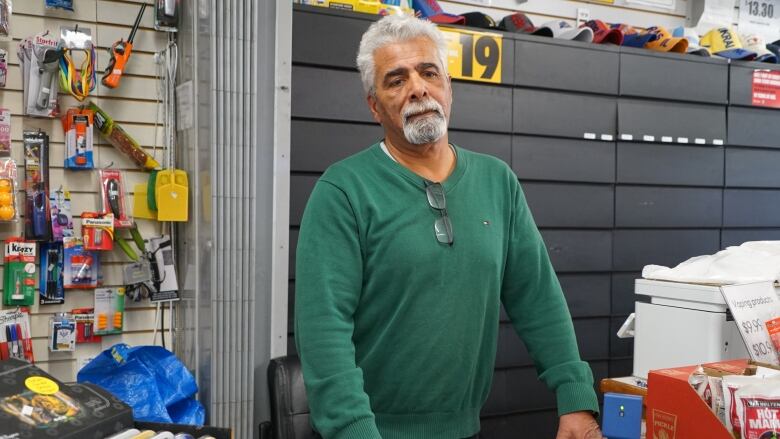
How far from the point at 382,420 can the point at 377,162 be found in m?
0.53

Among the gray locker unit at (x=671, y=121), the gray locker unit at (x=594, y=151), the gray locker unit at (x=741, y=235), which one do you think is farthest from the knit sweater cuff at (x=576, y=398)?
the gray locker unit at (x=741, y=235)

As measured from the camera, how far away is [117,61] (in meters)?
2.65

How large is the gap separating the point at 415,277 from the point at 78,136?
186 cm

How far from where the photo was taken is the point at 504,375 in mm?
3166

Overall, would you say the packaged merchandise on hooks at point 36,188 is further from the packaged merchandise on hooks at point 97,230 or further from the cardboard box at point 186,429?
the cardboard box at point 186,429

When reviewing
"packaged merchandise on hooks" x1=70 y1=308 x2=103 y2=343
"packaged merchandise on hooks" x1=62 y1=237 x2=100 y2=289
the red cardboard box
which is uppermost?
"packaged merchandise on hooks" x1=62 y1=237 x2=100 y2=289

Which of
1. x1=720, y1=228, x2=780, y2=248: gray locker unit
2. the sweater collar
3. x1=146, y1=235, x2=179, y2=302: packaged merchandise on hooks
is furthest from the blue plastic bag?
x1=720, y1=228, x2=780, y2=248: gray locker unit

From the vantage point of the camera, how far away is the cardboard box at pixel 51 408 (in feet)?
3.09

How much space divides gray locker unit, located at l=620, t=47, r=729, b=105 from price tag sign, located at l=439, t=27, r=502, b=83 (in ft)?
2.39

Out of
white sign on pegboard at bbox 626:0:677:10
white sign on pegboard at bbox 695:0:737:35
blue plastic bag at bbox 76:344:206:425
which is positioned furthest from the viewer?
white sign on pegboard at bbox 695:0:737:35

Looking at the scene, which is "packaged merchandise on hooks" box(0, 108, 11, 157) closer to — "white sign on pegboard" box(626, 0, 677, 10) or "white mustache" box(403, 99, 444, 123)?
"white mustache" box(403, 99, 444, 123)

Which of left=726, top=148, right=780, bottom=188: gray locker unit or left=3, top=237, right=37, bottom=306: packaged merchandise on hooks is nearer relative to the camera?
left=3, top=237, right=37, bottom=306: packaged merchandise on hooks

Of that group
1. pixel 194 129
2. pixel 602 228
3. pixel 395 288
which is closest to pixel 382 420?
pixel 395 288

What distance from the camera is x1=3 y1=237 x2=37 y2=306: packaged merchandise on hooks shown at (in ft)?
8.40
